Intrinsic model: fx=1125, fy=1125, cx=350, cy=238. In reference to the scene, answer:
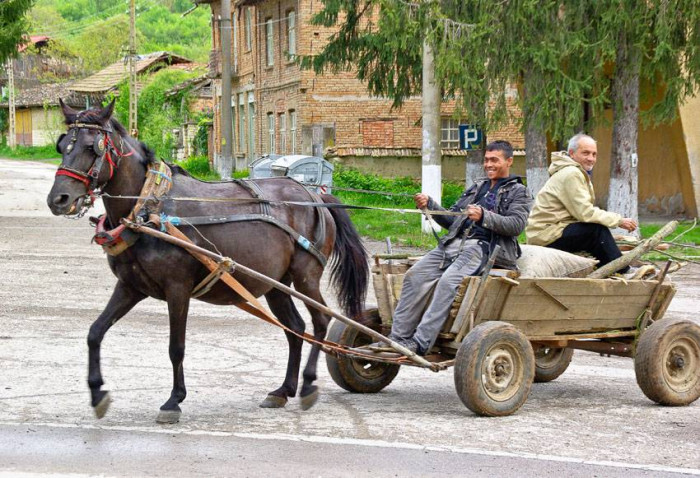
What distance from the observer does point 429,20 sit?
2069 cm

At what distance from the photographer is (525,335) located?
8.01 meters

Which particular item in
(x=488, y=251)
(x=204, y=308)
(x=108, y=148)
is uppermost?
(x=108, y=148)

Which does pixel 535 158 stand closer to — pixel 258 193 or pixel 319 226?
pixel 319 226

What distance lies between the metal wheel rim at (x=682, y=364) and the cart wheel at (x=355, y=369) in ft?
6.72

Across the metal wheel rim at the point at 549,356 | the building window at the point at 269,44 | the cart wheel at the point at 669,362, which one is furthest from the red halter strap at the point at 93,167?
the building window at the point at 269,44

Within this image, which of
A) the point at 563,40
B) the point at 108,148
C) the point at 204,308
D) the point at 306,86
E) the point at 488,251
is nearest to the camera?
the point at 108,148

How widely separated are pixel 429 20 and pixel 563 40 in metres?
2.54

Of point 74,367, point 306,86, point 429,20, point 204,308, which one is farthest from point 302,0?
point 74,367

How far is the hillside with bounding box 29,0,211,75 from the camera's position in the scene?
104 metres

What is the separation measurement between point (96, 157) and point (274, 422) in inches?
82.6

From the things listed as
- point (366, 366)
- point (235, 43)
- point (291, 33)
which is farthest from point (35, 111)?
point (366, 366)

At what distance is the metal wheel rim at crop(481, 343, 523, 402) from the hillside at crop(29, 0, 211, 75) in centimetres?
8027

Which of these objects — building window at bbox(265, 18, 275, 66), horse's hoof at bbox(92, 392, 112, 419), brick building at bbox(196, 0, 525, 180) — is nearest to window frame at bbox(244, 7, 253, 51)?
brick building at bbox(196, 0, 525, 180)

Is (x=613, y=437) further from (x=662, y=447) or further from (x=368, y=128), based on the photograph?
(x=368, y=128)
